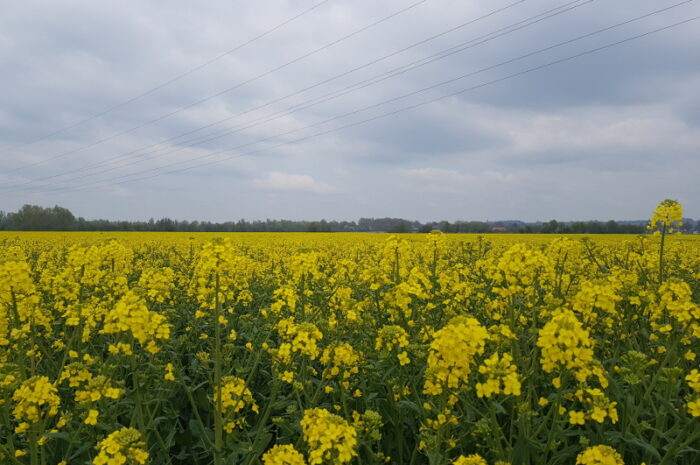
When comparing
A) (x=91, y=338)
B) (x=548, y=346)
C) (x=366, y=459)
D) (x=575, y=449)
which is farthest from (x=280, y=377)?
(x=91, y=338)

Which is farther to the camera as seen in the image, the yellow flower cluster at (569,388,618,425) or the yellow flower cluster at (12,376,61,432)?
the yellow flower cluster at (12,376,61,432)

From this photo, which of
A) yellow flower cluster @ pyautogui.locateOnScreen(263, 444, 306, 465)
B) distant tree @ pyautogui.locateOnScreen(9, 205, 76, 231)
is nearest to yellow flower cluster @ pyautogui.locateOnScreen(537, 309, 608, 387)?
yellow flower cluster @ pyautogui.locateOnScreen(263, 444, 306, 465)

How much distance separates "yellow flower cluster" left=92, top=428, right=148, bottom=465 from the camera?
2.15m

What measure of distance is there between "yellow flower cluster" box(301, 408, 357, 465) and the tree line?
45075mm

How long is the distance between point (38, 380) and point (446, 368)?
2.62 metres

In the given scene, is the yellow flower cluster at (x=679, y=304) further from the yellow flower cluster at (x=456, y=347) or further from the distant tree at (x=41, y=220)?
the distant tree at (x=41, y=220)

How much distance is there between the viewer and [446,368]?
2.36 metres

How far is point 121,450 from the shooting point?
87.5 inches

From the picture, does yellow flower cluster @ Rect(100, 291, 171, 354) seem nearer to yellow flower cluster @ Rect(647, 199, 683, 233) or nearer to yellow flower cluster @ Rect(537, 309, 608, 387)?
yellow flower cluster @ Rect(537, 309, 608, 387)

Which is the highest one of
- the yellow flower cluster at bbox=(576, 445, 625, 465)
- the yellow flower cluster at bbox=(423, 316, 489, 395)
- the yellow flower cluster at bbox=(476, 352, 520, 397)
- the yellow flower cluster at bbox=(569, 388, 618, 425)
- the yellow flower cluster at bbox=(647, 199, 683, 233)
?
the yellow flower cluster at bbox=(647, 199, 683, 233)

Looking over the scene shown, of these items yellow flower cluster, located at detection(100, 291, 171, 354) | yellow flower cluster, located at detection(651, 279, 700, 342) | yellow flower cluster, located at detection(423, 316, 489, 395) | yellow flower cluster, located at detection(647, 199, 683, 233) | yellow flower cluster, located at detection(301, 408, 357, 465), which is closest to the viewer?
yellow flower cluster, located at detection(301, 408, 357, 465)

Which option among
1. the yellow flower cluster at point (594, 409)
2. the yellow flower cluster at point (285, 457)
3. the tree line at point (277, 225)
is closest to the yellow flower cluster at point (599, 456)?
the yellow flower cluster at point (594, 409)

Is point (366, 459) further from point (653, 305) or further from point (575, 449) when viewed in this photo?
point (653, 305)

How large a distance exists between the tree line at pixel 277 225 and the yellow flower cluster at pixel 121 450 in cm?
4537
